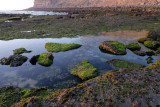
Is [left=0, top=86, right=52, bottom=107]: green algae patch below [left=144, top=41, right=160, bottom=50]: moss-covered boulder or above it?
below

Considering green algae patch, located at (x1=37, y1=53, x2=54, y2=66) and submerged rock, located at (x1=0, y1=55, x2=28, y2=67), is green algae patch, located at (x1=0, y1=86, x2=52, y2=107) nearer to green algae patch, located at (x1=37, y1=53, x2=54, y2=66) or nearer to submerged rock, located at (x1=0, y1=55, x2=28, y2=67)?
green algae patch, located at (x1=37, y1=53, x2=54, y2=66)

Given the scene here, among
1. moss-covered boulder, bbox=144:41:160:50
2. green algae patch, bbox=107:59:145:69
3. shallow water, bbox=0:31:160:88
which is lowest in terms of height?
shallow water, bbox=0:31:160:88

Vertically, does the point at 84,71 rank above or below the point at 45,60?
below

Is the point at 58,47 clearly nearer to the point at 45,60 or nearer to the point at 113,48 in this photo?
the point at 45,60

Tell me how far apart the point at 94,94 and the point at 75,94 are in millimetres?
1451

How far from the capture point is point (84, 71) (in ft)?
43.5

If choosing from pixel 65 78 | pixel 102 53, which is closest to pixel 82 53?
pixel 102 53

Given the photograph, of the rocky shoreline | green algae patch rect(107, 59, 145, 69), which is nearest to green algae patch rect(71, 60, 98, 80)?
the rocky shoreline

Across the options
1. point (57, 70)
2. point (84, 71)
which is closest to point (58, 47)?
point (57, 70)

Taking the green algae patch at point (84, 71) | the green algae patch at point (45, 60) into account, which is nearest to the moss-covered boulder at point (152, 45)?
the green algae patch at point (84, 71)

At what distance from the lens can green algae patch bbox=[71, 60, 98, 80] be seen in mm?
12470

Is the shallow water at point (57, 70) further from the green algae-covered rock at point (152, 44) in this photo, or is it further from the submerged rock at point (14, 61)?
the green algae-covered rock at point (152, 44)

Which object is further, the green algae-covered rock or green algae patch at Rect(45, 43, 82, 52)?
green algae patch at Rect(45, 43, 82, 52)

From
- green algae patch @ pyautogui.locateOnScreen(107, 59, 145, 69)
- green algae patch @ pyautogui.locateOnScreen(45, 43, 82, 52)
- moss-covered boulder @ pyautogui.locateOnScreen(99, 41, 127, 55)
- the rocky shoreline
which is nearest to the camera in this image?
the rocky shoreline
